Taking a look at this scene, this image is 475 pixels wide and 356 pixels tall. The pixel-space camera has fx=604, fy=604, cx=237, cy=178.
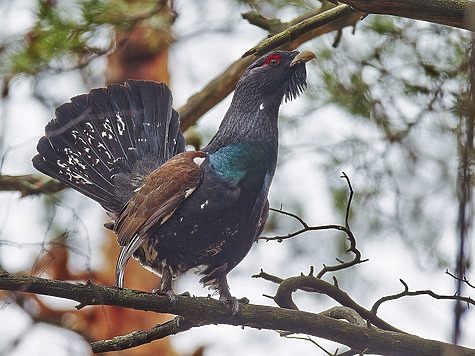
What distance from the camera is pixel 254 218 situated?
2.82 metres

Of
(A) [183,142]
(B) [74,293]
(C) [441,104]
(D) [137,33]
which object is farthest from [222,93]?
(B) [74,293]

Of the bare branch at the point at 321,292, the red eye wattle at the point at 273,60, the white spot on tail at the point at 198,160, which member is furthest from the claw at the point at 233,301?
the red eye wattle at the point at 273,60

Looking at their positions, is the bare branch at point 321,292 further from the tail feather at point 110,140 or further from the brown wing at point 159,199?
the tail feather at point 110,140

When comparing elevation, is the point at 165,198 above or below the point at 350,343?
above

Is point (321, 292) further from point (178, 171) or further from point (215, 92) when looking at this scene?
point (215, 92)

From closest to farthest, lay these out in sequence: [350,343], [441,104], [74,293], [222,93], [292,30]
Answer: [74,293] < [350,343] < [292,30] < [441,104] < [222,93]

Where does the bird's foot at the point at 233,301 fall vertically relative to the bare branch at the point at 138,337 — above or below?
above

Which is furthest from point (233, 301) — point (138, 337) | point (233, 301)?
point (138, 337)

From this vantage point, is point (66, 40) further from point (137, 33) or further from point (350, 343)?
point (350, 343)

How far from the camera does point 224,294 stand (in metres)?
2.93

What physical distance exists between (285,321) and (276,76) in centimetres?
121

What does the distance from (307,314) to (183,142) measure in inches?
63.3

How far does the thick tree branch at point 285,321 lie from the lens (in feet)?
7.66

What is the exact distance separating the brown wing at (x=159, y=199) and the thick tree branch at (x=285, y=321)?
1.31 feet
